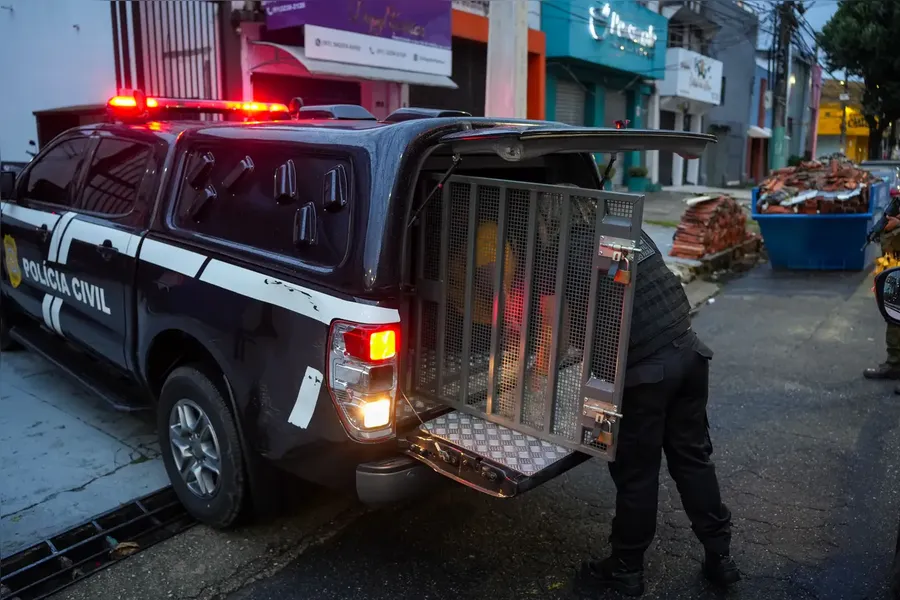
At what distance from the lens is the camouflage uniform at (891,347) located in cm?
564

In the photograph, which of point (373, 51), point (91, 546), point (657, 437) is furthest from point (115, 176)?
point (373, 51)

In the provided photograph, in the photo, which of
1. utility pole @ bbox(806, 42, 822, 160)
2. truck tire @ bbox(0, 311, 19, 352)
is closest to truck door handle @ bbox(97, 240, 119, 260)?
truck tire @ bbox(0, 311, 19, 352)

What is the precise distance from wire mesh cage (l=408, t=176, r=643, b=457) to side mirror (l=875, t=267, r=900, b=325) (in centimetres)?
91

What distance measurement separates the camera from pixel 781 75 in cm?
2859

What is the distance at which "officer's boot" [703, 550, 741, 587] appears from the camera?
306cm

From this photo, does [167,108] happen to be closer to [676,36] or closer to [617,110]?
[617,110]

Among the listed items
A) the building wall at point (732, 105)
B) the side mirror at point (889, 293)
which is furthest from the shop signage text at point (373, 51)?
the building wall at point (732, 105)

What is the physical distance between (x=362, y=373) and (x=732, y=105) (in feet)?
107

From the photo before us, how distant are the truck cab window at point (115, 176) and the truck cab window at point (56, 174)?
0.80 feet

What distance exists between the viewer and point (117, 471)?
3.96 m

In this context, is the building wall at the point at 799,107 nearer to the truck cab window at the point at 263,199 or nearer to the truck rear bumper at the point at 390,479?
the truck cab window at the point at 263,199

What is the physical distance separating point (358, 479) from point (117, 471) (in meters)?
1.89

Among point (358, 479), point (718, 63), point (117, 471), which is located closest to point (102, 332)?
point (117, 471)

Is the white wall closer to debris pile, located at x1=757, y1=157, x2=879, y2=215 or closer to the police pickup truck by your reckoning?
the police pickup truck
